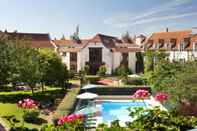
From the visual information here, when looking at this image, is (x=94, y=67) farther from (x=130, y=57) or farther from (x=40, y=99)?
(x=40, y=99)

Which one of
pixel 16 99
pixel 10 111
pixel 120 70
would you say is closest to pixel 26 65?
pixel 16 99

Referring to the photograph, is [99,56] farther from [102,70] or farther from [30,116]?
[30,116]

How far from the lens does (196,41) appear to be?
59344 millimetres

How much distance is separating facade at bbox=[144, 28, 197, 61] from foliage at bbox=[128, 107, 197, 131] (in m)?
48.9

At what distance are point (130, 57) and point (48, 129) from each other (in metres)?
59.3

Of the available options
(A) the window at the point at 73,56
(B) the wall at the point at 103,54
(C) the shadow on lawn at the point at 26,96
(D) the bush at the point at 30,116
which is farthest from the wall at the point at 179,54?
(D) the bush at the point at 30,116

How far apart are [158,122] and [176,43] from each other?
57.2 meters

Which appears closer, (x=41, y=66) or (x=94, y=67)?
(x=41, y=66)

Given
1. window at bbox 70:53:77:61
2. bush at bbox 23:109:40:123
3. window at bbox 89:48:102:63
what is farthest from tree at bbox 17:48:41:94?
window at bbox 70:53:77:61

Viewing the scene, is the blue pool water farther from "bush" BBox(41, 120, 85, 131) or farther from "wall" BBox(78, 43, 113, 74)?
"wall" BBox(78, 43, 113, 74)

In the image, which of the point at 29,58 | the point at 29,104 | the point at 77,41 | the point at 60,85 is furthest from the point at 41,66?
the point at 77,41

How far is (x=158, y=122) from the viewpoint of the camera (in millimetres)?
8555

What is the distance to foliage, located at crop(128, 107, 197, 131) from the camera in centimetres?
827

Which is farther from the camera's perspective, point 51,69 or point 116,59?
point 116,59
